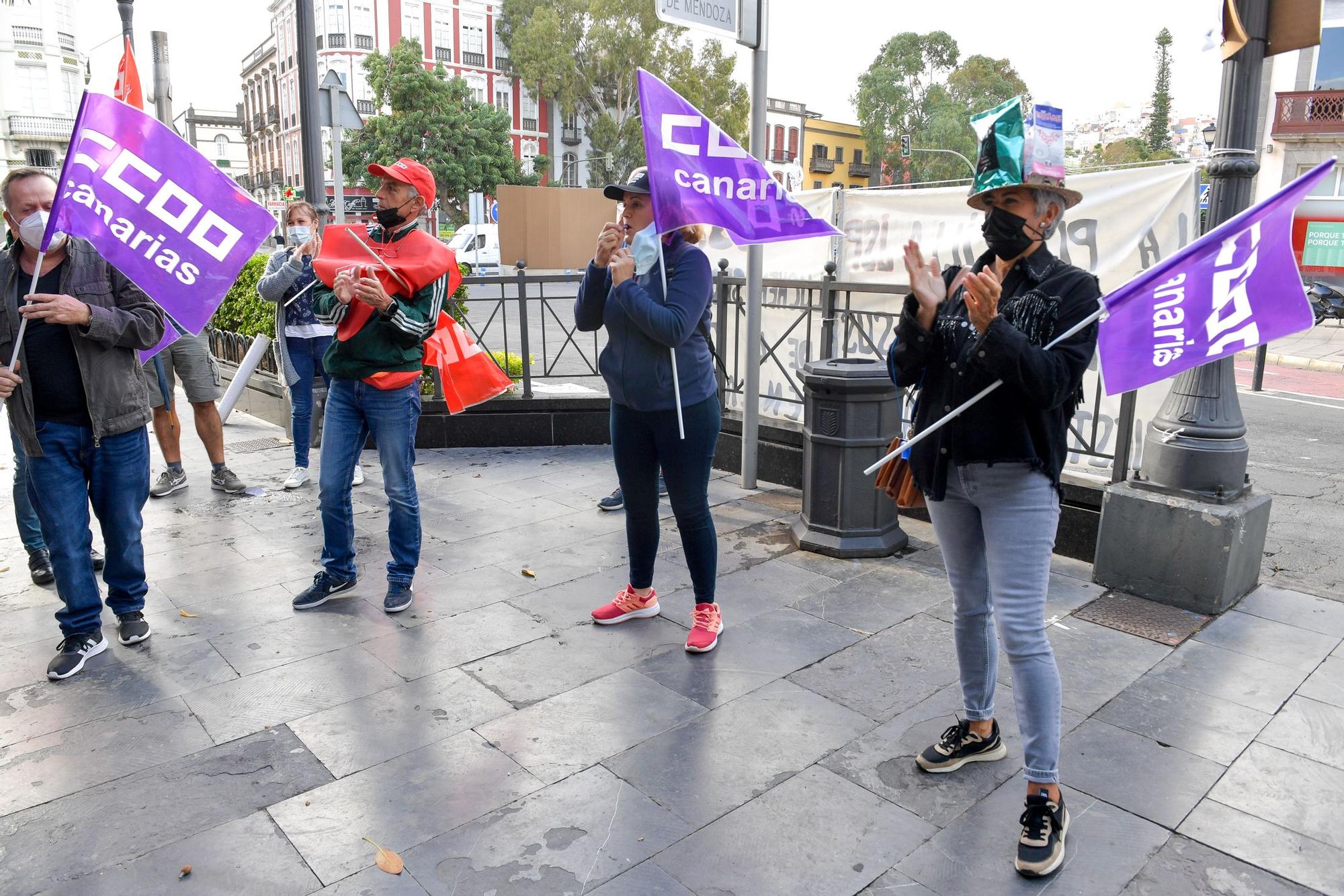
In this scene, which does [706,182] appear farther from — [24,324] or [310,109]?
[310,109]

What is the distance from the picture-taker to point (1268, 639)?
4102mm

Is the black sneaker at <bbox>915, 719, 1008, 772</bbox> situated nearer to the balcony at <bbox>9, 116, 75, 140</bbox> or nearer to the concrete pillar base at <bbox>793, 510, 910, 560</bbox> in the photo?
the concrete pillar base at <bbox>793, 510, 910, 560</bbox>

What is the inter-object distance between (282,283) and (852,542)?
397 centimetres

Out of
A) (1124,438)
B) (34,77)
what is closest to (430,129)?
(34,77)

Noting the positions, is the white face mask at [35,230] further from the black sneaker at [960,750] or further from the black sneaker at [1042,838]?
the black sneaker at [1042,838]

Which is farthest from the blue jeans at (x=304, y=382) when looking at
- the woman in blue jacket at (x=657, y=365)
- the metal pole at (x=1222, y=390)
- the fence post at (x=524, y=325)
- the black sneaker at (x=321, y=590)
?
the metal pole at (x=1222, y=390)

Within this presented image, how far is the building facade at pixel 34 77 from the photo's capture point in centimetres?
5494

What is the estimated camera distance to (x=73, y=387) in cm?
375

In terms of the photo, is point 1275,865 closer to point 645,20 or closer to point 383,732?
point 383,732

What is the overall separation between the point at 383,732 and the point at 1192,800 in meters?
2.66

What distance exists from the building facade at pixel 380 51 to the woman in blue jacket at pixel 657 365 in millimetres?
48858

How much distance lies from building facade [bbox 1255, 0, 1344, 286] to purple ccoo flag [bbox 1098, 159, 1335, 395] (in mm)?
29778

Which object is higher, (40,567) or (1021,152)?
(1021,152)

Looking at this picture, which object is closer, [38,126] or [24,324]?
[24,324]
